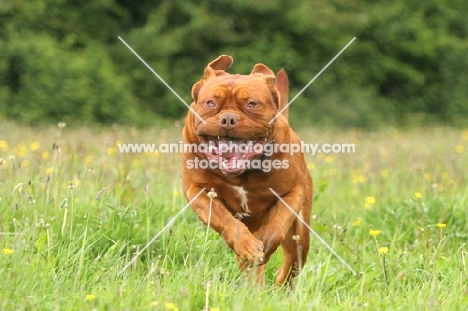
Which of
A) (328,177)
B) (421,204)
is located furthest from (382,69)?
(421,204)

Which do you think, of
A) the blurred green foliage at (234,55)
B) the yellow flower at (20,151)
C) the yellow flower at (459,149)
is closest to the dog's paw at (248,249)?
the yellow flower at (20,151)

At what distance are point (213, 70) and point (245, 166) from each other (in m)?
0.77

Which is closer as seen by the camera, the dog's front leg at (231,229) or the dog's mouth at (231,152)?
the dog's front leg at (231,229)

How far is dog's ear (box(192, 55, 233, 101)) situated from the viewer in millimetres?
4484

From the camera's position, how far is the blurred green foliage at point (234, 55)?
48.0ft

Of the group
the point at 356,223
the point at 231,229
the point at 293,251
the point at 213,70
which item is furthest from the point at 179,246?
the point at 356,223

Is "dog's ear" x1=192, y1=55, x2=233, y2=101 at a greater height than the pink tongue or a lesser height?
greater

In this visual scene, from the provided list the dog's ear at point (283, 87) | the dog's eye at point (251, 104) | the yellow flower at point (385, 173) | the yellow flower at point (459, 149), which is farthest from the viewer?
the yellow flower at point (459, 149)

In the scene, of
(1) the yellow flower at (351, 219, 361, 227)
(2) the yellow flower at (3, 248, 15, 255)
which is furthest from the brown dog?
(2) the yellow flower at (3, 248, 15, 255)

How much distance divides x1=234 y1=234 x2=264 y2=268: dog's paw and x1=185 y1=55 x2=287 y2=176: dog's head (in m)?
0.41

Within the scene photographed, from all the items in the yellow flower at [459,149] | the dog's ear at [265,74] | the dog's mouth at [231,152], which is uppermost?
the dog's ear at [265,74]

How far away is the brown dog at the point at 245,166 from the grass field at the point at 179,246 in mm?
203

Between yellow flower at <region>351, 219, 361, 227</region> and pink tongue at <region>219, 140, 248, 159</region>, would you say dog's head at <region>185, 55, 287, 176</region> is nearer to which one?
pink tongue at <region>219, 140, 248, 159</region>

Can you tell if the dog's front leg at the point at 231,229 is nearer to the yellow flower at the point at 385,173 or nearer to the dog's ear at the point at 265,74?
the dog's ear at the point at 265,74
